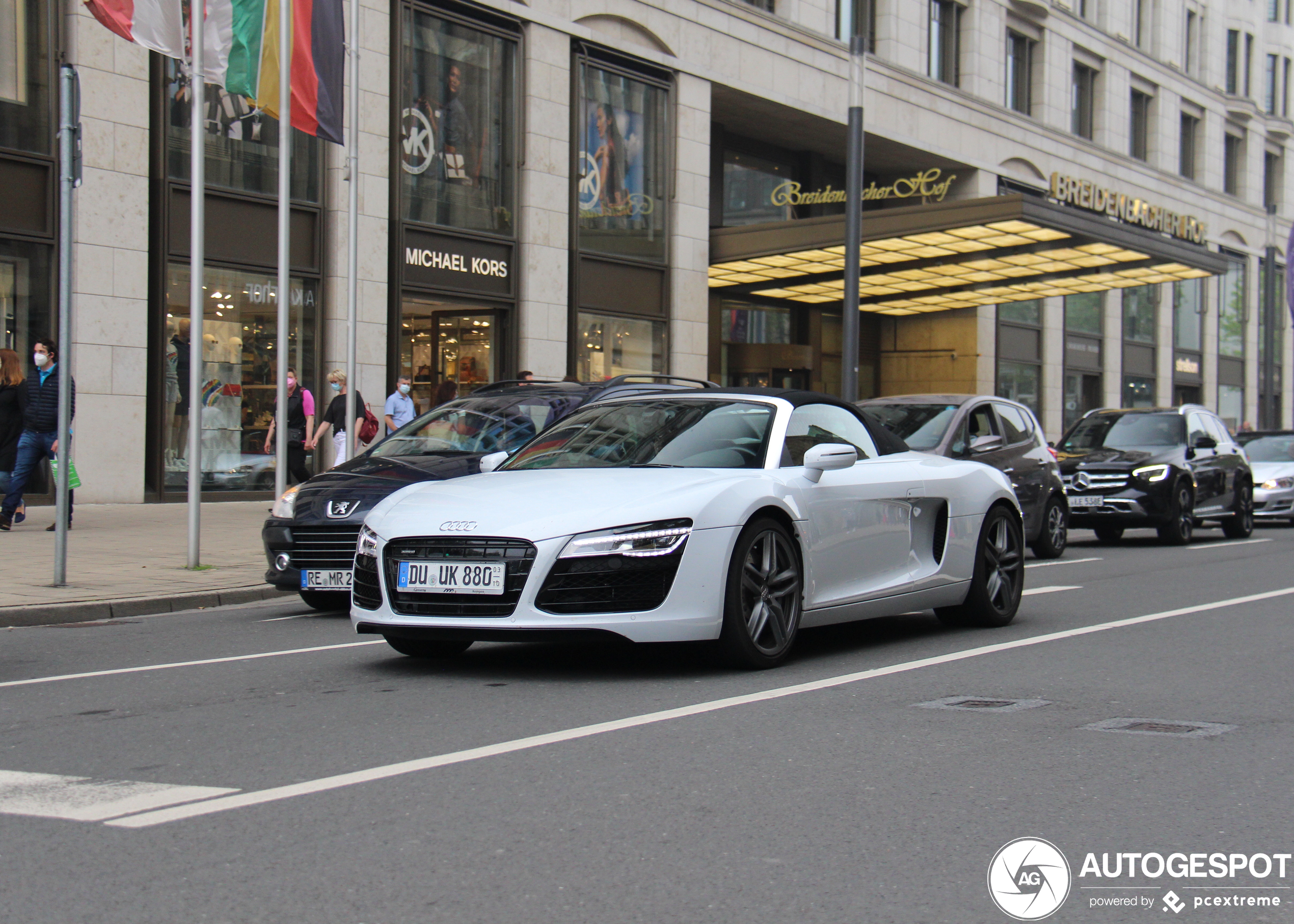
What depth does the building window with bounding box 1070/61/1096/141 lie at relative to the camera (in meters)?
43.2

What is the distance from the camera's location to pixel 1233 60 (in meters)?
54.6

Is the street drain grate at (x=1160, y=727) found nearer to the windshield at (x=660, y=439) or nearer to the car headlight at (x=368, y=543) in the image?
the windshield at (x=660, y=439)

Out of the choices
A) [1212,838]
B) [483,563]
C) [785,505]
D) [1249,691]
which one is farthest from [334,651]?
[1212,838]

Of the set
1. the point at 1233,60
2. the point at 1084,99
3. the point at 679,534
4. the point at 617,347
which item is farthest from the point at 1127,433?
the point at 1233,60

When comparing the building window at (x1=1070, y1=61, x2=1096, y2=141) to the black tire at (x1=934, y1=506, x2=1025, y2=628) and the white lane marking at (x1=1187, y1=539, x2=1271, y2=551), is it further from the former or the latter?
the black tire at (x1=934, y1=506, x2=1025, y2=628)

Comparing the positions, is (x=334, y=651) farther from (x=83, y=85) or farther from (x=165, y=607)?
(x=83, y=85)

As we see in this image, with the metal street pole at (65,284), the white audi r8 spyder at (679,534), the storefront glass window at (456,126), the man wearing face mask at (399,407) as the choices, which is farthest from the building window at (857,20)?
the white audi r8 spyder at (679,534)

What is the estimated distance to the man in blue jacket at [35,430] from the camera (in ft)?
50.6

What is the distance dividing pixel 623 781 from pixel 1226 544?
49.5ft

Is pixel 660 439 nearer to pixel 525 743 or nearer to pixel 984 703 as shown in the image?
pixel 984 703

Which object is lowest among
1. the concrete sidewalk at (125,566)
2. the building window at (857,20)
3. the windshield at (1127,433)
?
the concrete sidewalk at (125,566)

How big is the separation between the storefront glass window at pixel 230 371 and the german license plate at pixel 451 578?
13.2 metres

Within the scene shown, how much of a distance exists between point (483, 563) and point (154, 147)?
1460 centimetres

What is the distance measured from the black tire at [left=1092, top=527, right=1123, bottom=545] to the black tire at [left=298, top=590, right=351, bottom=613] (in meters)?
10.8
